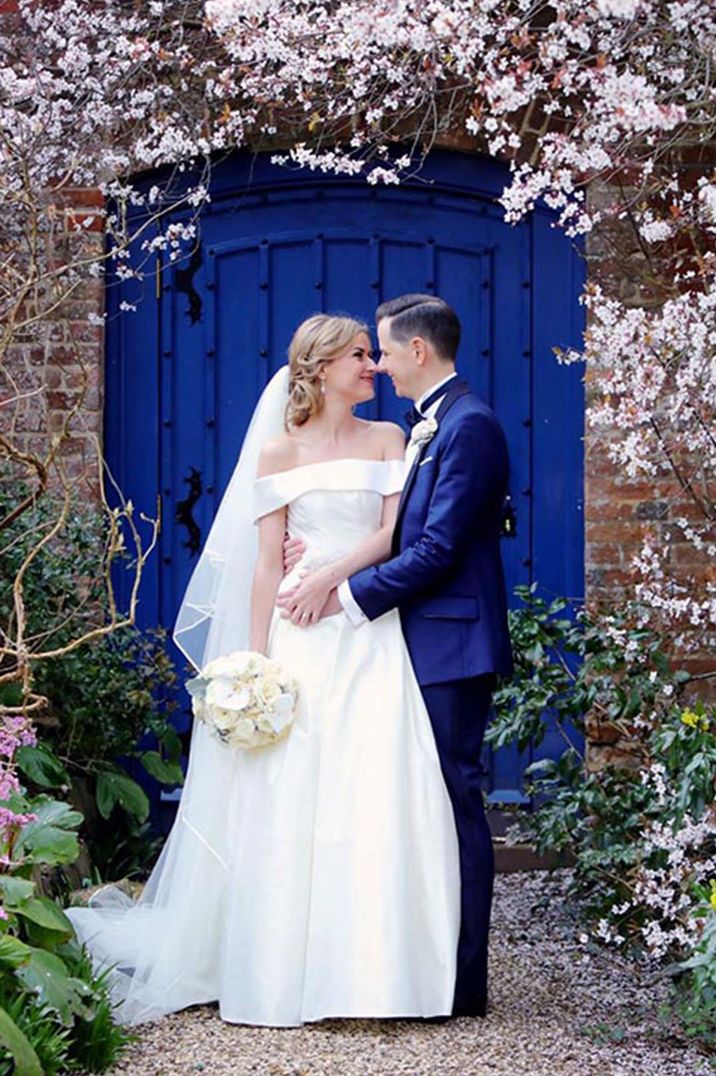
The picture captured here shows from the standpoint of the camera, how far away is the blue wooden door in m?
6.79

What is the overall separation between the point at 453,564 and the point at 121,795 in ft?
6.90

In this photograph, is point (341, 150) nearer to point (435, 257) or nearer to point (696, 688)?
point (435, 257)

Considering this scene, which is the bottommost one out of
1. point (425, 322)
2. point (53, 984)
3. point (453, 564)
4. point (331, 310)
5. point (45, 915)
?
point (53, 984)

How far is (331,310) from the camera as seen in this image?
6.88 metres

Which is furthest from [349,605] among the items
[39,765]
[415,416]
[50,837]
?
[39,765]

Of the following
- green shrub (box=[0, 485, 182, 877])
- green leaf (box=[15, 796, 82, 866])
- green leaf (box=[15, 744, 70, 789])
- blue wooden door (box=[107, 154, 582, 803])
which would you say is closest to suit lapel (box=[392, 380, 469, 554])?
green leaf (box=[15, 796, 82, 866])

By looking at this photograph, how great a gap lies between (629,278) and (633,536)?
1003mm

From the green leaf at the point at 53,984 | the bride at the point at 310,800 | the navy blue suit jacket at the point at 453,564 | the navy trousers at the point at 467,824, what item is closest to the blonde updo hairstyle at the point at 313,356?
the bride at the point at 310,800

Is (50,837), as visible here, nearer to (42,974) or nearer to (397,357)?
(42,974)

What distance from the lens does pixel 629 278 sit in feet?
21.5

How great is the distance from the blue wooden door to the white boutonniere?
6.38 feet

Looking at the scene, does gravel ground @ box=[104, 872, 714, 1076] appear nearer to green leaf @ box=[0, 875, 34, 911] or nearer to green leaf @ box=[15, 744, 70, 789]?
green leaf @ box=[0, 875, 34, 911]

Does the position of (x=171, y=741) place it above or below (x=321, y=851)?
above

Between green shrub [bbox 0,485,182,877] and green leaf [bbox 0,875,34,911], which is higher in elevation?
green shrub [bbox 0,485,182,877]
